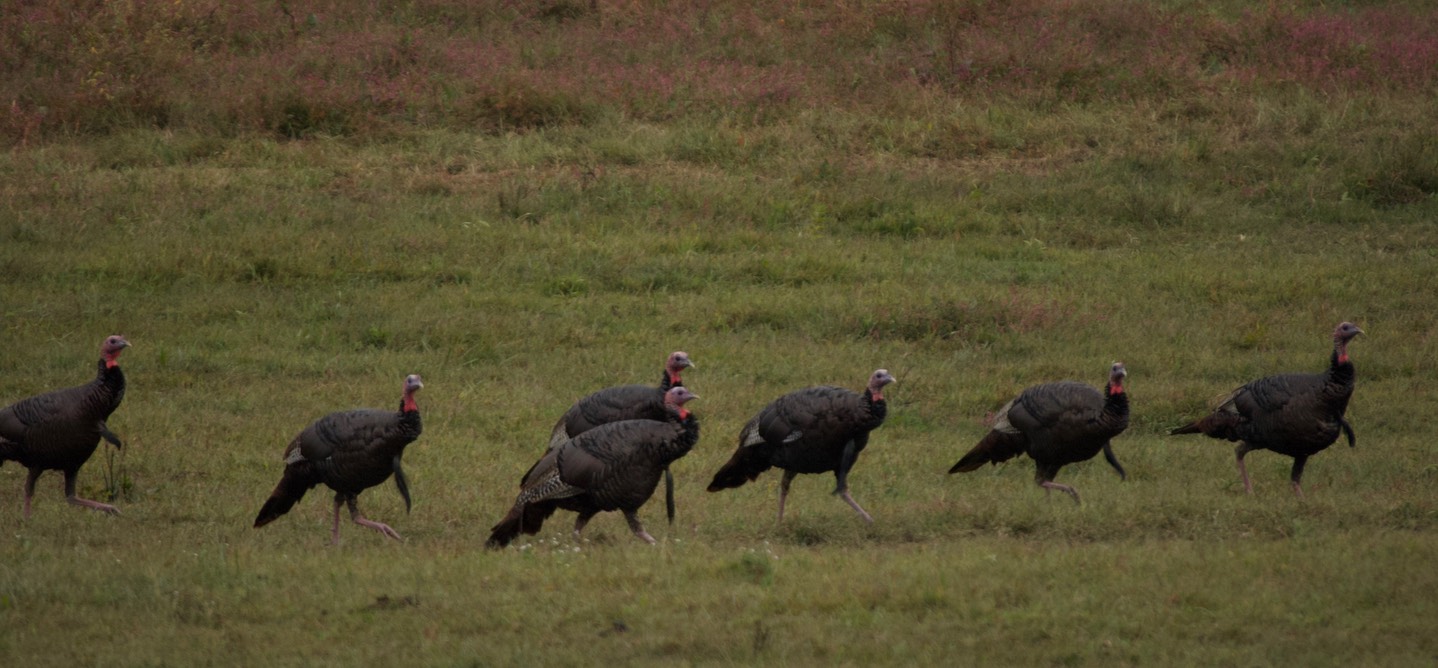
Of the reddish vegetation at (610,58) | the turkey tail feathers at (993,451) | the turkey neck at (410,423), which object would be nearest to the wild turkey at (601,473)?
the turkey neck at (410,423)

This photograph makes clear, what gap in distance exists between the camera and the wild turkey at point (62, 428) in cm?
1022

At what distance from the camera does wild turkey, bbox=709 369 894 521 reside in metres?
10.2

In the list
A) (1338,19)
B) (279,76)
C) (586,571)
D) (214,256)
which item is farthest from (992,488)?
(1338,19)

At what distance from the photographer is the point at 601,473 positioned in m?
9.30

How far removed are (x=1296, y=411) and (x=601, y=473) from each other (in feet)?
16.3

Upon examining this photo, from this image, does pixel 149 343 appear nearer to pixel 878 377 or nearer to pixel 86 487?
pixel 86 487

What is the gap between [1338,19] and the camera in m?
25.3

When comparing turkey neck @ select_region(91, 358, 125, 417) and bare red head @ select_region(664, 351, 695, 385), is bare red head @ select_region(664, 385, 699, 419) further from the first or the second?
turkey neck @ select_region(91, 358, 125, 417)

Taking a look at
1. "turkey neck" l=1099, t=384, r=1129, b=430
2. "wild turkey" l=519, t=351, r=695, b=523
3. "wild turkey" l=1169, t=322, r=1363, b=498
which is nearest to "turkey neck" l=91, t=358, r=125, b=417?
"wild turkey" l=519, t=351, r=695, b=523

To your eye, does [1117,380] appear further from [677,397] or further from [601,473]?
[601,473]

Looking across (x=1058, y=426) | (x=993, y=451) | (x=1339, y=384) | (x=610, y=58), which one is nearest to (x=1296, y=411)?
(x=1339, y=384)

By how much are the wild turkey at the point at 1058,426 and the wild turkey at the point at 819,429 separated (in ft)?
3.66

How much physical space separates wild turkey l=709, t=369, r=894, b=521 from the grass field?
0.36m

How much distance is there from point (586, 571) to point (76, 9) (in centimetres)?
1914
